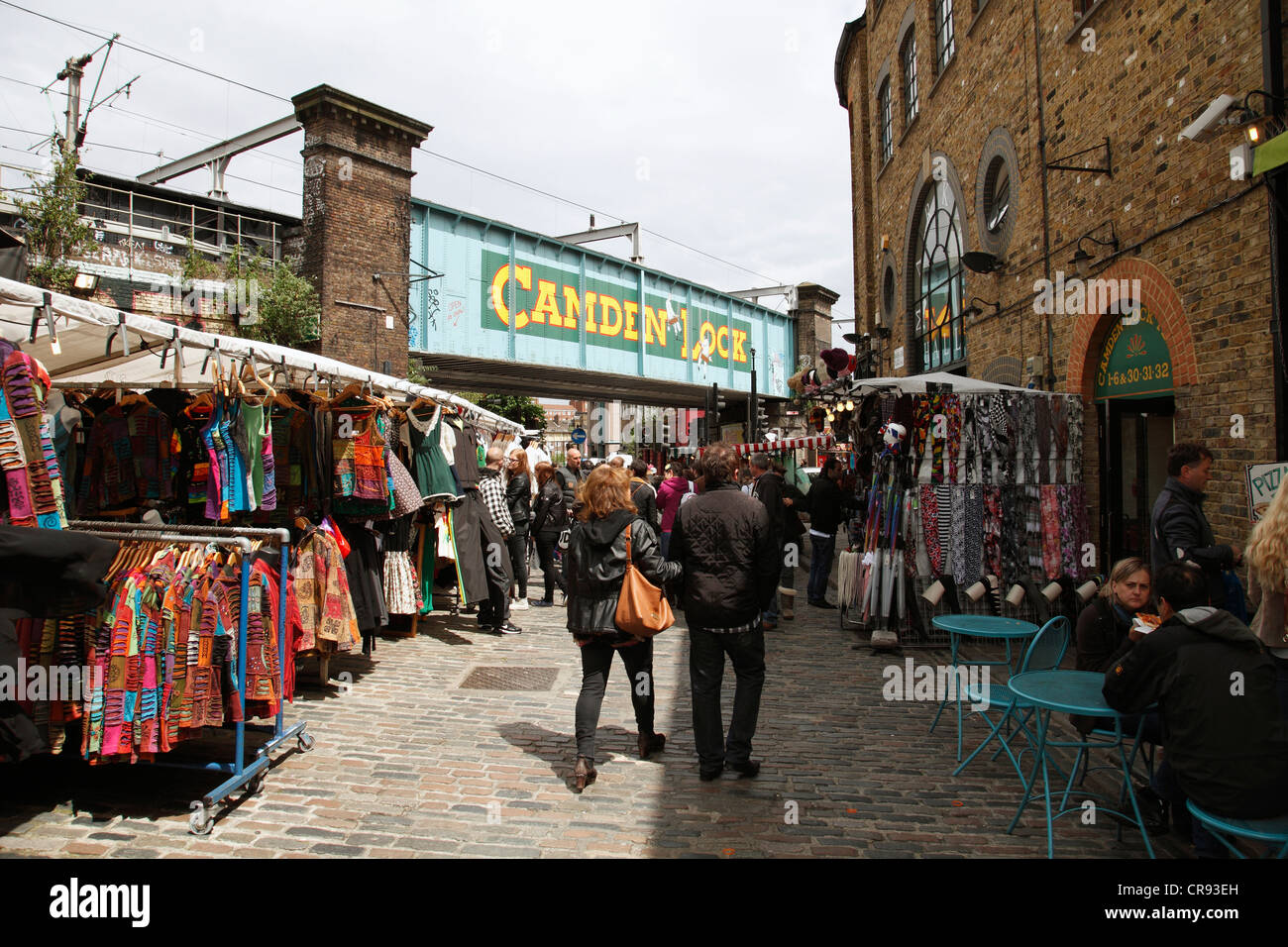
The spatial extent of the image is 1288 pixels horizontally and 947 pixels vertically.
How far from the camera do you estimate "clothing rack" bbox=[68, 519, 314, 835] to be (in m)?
3.88

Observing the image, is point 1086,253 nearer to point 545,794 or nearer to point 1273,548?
point 1273,548

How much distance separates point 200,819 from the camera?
3.78m

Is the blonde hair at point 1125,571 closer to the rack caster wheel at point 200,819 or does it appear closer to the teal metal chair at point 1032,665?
the teal metal chair at point 1032,665

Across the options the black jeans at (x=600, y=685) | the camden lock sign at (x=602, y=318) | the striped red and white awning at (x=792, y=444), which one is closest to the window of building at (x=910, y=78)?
the striped red and white awning at (x=792, y=444)

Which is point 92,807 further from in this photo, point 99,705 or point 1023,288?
point 1023,288

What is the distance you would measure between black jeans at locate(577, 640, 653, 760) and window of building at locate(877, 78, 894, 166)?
48.3 ft

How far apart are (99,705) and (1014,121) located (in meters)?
10.9

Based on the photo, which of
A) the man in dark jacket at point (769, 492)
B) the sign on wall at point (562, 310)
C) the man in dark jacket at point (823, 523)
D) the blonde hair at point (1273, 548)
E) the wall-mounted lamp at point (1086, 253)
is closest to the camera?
the blonde hair at point (1273, 548)

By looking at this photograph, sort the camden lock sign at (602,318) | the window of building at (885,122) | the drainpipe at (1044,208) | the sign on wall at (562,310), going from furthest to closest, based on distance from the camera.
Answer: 1. the camden lock sign at (602,318)
2. the sign on wall at (562,310)
3. the window of building at (885,122)
4. the drainpipe at (1044,208)

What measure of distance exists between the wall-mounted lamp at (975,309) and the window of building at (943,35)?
4.13m

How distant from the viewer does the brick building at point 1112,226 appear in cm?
562

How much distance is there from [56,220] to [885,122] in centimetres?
1665

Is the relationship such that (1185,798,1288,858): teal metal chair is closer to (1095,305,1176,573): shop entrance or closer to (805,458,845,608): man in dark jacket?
(1095,305,1176,573): shop entrance

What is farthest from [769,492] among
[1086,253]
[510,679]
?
[1086,253]
